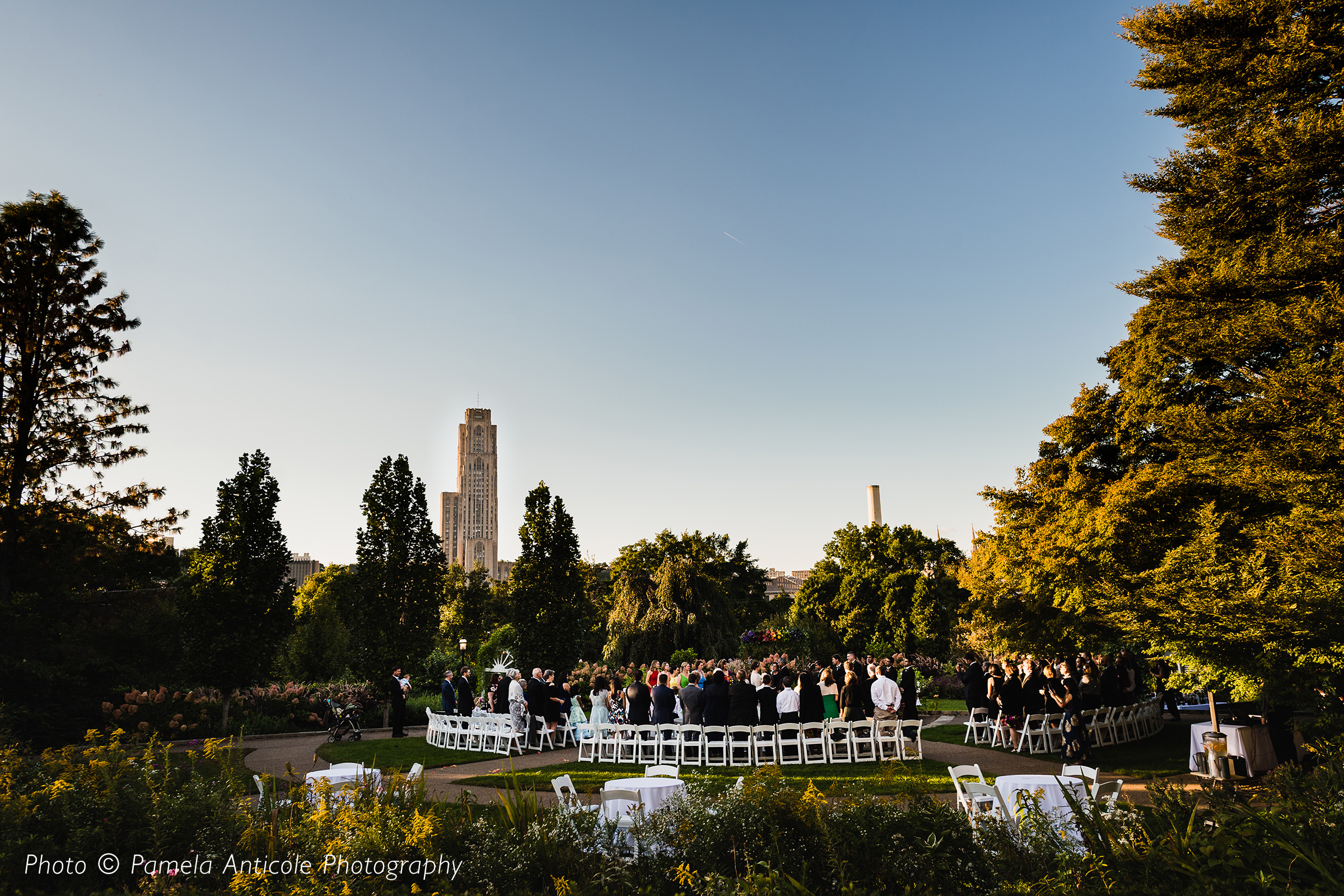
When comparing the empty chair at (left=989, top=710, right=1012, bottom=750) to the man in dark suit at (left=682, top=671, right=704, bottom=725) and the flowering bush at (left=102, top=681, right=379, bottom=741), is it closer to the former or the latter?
the man in dark suit at (left=682, top=671, right=704, bottom=725)

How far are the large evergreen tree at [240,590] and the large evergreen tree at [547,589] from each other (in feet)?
22.9

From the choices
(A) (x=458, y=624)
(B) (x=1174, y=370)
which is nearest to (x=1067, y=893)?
(B) (x=1174, y=370)

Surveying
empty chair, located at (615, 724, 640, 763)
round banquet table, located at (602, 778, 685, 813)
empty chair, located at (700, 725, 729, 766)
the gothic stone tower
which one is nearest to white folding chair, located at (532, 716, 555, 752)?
empty chair, located at (615, 724, 640, 763)

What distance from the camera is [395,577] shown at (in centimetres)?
2128

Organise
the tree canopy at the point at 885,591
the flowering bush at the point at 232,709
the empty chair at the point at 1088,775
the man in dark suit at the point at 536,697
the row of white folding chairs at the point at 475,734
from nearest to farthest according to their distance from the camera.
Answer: the empty chair at the point at 1088,775 → the row of white folding chairs at the point at 475,734 → the man in dark suit at the point at 536,697 → the flowering bush at the point at 232,709 → the tree canopy at the point at 885,591

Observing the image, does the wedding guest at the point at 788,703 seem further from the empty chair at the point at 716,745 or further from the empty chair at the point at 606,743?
the empty chair at the point at 606,743

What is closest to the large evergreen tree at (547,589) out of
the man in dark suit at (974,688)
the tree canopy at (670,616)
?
the tree canopy at (670,616)

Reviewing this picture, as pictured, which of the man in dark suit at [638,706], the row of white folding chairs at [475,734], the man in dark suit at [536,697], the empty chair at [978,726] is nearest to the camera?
the man in dark suit at [638,706]

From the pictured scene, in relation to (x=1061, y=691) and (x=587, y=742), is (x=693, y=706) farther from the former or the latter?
(x=1061, y=691)

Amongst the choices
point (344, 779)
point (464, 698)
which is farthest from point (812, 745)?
point (344, 779)

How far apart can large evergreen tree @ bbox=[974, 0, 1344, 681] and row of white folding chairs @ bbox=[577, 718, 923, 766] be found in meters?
4.01

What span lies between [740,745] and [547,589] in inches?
457

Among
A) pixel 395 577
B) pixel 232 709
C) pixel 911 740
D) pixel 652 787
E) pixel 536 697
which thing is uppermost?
pixel 395 577

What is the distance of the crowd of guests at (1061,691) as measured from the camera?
12.6 meters
